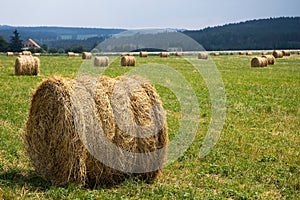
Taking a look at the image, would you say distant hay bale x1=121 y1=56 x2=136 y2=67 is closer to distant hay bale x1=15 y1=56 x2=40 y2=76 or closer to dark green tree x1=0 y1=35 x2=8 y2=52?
distant hay bale x1=15 y1=56 x2=40 y2=76

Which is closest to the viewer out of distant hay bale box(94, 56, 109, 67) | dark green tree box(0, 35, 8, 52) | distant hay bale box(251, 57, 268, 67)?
distant hay bale box(94, 56, 109, 67)

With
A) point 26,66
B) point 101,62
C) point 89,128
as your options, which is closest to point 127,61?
point 101,62

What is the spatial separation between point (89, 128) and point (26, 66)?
63.6 feet

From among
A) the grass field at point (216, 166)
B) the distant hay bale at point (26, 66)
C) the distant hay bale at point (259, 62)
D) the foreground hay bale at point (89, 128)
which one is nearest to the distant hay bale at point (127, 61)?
the distant hay bale at point (259, 62)

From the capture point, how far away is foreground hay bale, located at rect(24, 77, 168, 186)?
738 centimetres

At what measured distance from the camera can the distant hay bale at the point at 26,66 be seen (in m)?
25.6

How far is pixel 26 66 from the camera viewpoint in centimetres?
2575

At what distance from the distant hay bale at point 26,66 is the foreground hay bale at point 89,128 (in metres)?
18.3

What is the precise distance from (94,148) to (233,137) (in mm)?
4964

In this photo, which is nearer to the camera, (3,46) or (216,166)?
(216,166)

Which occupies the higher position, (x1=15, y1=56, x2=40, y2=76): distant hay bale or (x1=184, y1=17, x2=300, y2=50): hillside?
(x1=184, y1=17, x2=300, y2=50): hillside

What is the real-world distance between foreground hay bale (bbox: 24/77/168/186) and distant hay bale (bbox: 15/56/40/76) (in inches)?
721

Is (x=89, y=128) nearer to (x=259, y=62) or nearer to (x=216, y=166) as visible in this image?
(x=216, y=166)

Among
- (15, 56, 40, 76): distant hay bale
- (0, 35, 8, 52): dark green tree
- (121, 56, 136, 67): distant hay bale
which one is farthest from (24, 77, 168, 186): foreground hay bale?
(0, 35, 8, 52): dark green tree
